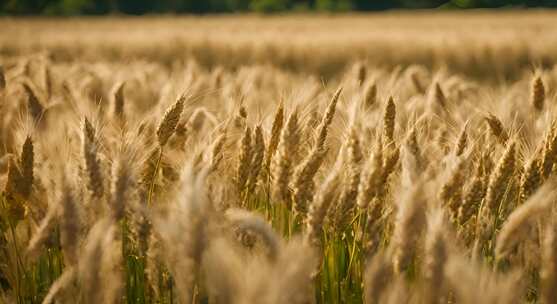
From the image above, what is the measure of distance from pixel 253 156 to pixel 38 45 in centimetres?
978

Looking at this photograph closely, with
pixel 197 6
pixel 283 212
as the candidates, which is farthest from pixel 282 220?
pixel 197 6

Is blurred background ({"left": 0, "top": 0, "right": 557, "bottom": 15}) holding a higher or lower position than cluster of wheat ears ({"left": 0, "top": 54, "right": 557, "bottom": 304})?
higher

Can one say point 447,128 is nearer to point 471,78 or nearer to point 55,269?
point 55,269

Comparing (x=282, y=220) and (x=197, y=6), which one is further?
(x=197, y=6)

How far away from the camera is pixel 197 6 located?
45906 mm

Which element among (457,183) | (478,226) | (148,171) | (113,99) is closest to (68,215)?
(148,171)

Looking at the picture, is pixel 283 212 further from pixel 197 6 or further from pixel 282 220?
pixel 197 6

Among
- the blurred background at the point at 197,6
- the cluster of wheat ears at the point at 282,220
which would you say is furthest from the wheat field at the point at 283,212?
the blurred background at the point at 197,6

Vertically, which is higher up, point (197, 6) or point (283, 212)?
point (197, 6)

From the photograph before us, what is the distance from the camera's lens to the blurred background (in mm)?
41969

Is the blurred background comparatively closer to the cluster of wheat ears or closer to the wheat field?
the wheat field

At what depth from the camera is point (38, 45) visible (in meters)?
9.82

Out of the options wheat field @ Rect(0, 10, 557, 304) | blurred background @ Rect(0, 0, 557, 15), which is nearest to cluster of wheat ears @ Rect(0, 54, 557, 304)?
wheat field @ Rect(0, 10, 557, 304)

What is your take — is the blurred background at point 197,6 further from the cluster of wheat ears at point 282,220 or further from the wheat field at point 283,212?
the cluster of wheat ears at point 282,220
